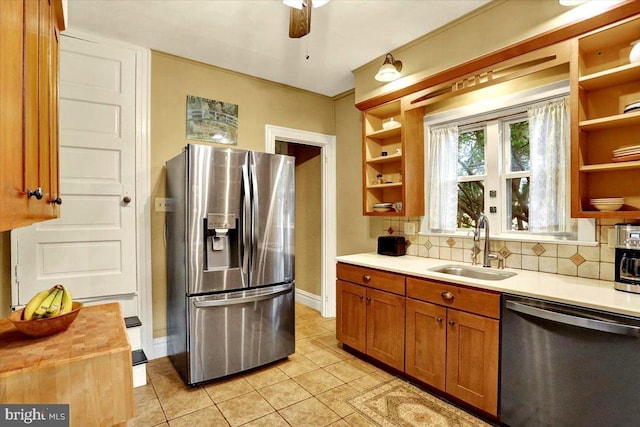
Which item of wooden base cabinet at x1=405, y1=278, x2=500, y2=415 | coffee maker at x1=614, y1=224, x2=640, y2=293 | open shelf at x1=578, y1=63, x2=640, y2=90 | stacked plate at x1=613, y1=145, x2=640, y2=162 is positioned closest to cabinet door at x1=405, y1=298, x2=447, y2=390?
wooden base cabinet at x1=405, y1=278, x2=500, y2=415

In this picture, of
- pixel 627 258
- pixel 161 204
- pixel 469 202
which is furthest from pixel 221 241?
pixel 627 258

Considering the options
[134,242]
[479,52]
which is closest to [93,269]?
[134,242]

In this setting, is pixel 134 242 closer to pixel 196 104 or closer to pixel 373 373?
pixel 196 104

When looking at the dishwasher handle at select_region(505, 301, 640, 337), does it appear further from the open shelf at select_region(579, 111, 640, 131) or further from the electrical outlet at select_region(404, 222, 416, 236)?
the electrical outlet at select_region(404, 222, 416, 236)

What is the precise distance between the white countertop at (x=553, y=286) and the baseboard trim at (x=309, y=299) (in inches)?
72.3

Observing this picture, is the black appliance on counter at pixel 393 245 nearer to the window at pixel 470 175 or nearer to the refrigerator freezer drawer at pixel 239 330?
the window at pixel 470 175

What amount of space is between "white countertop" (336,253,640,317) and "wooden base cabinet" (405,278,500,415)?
2.4 inches

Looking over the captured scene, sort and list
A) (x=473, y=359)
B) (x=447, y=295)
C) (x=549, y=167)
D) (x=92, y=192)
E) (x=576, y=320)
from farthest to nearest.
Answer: (x=92, y=192) < (x=549, y=167) < (x=447, y=295) < (x=473, y=359) < (x=576, y=320)

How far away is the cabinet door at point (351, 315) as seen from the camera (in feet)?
8.96

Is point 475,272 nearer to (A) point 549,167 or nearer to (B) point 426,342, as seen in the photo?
(B) point 426,342

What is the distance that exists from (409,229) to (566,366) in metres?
1.63

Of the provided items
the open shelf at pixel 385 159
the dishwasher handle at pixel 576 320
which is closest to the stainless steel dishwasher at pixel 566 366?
the dishwasher handle at pixel 576 320

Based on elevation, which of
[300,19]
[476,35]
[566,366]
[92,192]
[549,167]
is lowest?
[566,366]

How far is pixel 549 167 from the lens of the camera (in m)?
2.21
